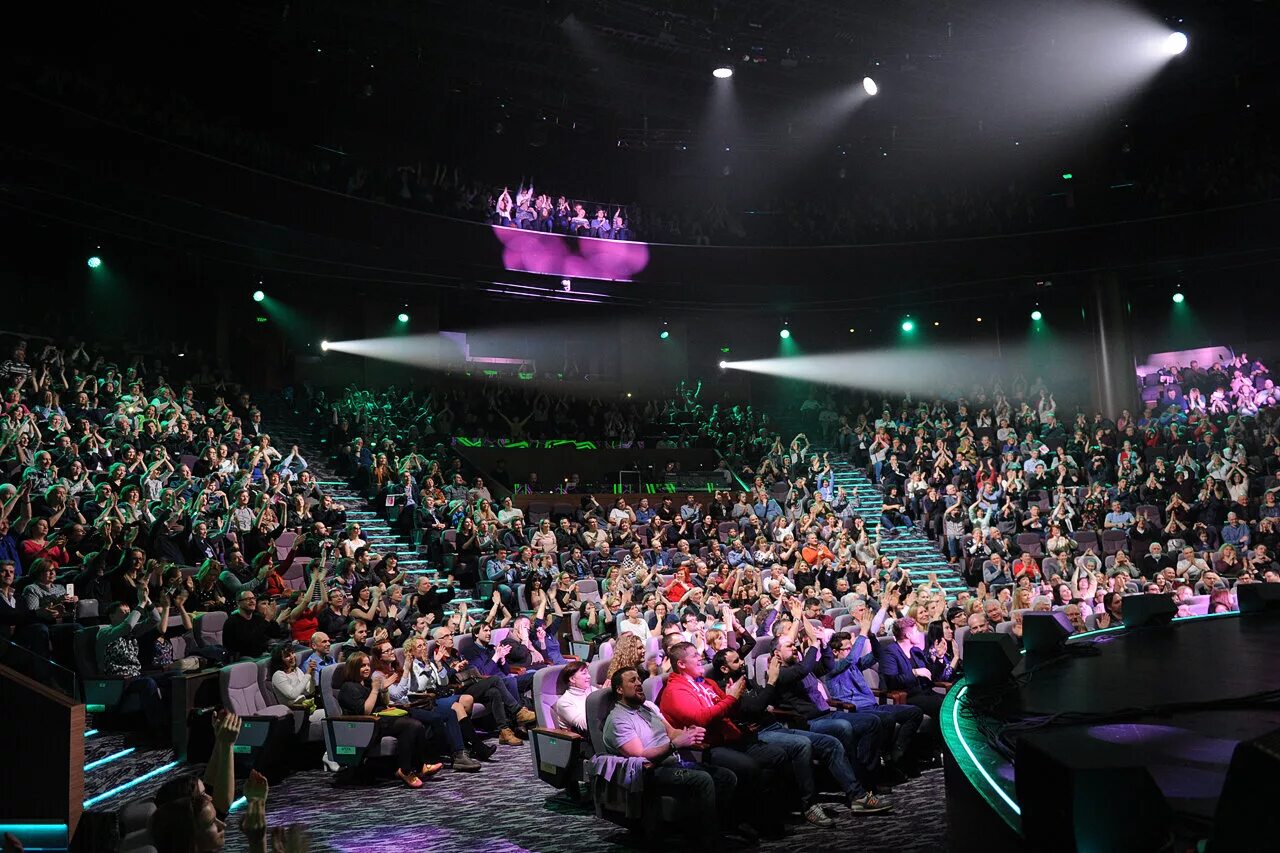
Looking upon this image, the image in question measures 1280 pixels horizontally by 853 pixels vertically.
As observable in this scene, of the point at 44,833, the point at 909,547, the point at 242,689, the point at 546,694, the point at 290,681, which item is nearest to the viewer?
the point at 44,833

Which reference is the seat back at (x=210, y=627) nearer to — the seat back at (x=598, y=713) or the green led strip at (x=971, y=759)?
the seat back at (x=598, y=713)

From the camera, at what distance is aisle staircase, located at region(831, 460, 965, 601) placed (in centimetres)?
1353

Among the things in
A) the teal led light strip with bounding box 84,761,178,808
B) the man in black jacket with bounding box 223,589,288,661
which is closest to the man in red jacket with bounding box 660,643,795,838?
the teal led light strip with bounding box 84,761,178,808

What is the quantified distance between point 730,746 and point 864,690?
1476 mm

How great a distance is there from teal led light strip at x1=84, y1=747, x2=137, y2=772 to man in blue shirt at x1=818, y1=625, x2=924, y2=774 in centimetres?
476

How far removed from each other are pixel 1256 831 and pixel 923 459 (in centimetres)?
1437

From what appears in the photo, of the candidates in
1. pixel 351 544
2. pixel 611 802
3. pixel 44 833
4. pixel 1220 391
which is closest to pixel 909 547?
pixel 1220 391

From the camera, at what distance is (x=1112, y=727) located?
2.97 metres

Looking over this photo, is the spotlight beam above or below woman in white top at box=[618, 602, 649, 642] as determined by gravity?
above

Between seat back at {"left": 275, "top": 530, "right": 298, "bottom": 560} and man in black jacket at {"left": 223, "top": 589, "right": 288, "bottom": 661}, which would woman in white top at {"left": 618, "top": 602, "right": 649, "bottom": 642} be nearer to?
man in black jacket at {"left": 223, "top": 589, "right": 288, "bottom": 661}

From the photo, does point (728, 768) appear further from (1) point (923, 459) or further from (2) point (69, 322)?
(2) point (69, 322)

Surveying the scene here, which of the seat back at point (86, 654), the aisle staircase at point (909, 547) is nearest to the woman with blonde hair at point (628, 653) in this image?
the seat back at point (86, 654)

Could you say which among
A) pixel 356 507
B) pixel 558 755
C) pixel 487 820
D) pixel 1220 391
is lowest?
pixel 487 820

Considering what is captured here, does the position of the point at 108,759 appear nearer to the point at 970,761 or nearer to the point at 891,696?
the point at 891,696
